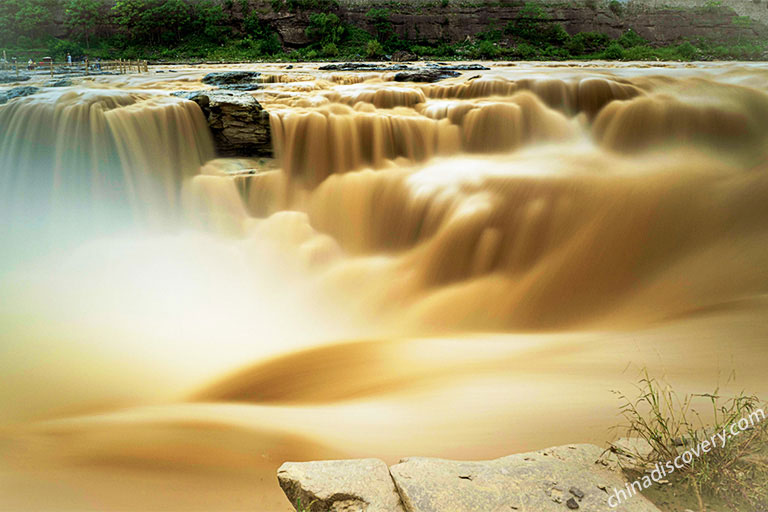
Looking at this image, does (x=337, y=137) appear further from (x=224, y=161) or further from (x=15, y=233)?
(x=15, y=233)

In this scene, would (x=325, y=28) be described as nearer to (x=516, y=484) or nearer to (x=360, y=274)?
(x=360, y=274)

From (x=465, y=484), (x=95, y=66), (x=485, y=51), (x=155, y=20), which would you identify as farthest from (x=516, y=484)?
(x=485, y=51)

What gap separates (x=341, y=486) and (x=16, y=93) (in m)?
6.25

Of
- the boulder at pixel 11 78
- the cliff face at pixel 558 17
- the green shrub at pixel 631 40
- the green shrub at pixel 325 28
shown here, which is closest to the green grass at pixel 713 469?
the boulder at pixel 11 78

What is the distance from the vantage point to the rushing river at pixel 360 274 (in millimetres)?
2154

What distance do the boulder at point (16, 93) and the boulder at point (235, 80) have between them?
2813 millimetres

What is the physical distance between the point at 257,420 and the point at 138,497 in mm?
618

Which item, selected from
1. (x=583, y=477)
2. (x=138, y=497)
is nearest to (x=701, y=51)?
(x=583, y=477)

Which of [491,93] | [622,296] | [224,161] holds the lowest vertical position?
[622,296]

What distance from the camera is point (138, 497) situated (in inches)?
70.0

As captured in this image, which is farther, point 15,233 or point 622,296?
point 15,233

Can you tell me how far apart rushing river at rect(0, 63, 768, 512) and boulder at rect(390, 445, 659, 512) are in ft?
1.14

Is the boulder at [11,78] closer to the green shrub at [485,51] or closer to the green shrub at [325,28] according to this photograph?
the green shrub at [325,28]

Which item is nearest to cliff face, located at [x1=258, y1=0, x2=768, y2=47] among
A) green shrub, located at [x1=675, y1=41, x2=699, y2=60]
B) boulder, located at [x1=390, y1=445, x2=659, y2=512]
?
green shrub, located at [x1=675, y1=41, x2=699, y2=60]
